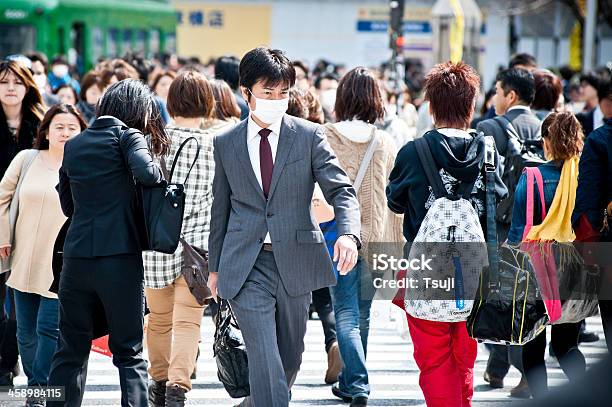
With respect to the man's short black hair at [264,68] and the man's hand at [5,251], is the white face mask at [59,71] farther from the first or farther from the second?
the man's short black hair at [264,68]

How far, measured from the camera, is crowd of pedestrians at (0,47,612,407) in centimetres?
464

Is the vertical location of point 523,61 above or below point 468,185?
above

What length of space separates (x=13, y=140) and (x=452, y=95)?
312cm

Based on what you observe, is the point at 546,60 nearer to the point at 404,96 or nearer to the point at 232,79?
the point at 404,96

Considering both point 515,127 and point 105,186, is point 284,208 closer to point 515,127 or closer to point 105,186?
point 105,186

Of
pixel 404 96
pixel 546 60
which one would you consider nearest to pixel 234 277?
pixel 404 96

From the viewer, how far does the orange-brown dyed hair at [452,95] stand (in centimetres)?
509

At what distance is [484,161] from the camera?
4984mm

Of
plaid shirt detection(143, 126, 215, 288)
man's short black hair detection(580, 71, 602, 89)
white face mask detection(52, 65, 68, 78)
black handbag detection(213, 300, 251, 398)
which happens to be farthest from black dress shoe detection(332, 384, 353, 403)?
white face mask detection(52, 65, 68, 78)

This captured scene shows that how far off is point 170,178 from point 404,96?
32.1 ft

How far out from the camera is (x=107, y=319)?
489cm

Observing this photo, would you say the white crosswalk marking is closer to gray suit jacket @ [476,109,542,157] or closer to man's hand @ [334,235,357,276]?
gray suit jacket @ [476,109,542,157]

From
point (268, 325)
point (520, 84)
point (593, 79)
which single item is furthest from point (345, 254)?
point (593, 79)

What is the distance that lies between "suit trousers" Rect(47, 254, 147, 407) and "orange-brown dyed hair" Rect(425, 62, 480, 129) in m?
1.56
